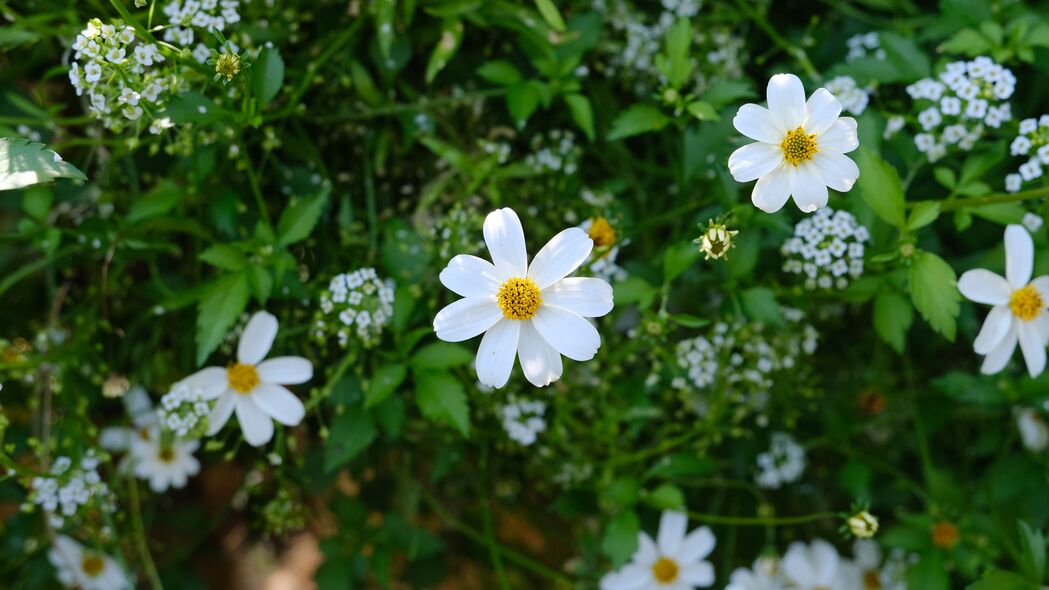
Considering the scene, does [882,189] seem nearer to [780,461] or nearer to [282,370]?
[780,461]

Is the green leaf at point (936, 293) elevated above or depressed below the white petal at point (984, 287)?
above

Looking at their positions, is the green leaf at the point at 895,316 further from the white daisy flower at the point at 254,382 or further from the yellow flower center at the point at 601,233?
the white daisy flower at the point at 254,382

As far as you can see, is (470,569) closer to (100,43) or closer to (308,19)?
(308,19)

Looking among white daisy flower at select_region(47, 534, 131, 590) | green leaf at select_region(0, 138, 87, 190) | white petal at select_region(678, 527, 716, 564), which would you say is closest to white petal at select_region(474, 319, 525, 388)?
green leaf at select_region(0, 138, 87, 190)

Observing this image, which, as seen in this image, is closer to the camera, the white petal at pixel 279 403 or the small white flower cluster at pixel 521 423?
the white petal at pixel 279 403

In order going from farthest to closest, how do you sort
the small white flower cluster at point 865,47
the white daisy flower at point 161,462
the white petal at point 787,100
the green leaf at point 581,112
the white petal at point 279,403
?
1. the white daisy flower at point 161,462
2. the small white flower cluster at point 865,47
3. the green leaf at point 581,112
4. the white petal at point 279,403
5. the white petal at point 787,100

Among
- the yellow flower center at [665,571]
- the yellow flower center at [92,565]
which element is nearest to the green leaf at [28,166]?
the yellow flower center at [92,565]
